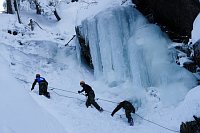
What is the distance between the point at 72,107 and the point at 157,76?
3696mm

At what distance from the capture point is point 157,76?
15516mm

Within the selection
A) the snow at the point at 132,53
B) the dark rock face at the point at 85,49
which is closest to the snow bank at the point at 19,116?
the snow at the point at 132,53

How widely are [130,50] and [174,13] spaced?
2395mm

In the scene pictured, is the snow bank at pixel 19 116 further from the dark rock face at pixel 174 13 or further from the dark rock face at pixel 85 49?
the dark rock face at pixel 85 49

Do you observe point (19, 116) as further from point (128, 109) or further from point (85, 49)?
point (85, 49)

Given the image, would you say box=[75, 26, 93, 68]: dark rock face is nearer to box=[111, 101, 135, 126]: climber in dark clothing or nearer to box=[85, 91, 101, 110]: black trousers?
box=[85, 91, 101, 110]: black trousers

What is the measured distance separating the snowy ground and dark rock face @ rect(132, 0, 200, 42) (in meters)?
2.01

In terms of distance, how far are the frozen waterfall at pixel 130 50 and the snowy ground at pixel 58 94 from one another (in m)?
0.52

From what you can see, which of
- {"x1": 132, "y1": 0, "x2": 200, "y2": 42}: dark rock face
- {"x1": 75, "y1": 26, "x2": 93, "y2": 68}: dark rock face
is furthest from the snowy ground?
{"x1": 132, "y1": 0, "x2": 200, "y2": 42}: dark rock face

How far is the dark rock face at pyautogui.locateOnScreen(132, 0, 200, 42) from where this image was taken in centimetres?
1448

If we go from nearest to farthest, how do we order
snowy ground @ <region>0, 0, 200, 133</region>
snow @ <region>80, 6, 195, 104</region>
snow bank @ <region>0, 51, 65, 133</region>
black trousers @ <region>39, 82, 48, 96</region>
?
snow bank @ <region>0, 51, 65, 133</region>
snowy ground @ <region>0, 0, 200, 133</region>
black trousers @ <region>39, 82, 48, 96</region>
snow @ <region>80, 6, 195, 104</region>

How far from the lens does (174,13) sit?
15.3 metres

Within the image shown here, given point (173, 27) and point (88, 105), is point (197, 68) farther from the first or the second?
point (88, 105)

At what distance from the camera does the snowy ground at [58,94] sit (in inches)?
398
